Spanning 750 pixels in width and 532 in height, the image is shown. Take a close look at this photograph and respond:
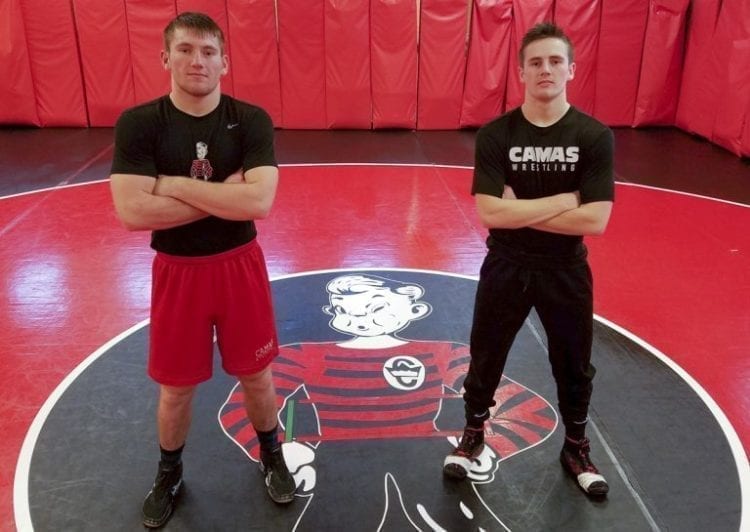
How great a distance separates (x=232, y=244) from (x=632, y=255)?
4651mm

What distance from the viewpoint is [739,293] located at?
554 cm

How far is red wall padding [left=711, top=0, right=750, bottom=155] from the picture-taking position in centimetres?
968

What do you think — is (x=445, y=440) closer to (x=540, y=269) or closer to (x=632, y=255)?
(x=540, y=269)

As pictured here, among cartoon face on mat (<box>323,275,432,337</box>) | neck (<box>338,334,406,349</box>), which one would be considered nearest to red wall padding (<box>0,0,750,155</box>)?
cartoon face on mat (<box>323,275,432,337</box>)

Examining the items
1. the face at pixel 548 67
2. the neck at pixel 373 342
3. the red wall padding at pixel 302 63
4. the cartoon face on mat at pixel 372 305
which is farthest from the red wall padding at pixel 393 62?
the face at pixel 548 67

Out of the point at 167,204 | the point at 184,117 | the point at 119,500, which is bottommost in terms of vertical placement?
the point at 119,500

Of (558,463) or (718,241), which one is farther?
(718,241)

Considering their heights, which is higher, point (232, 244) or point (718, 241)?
point (232, 244)

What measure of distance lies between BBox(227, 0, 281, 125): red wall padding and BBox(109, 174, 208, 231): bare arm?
871 cm

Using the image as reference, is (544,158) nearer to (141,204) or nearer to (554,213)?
(554,213)

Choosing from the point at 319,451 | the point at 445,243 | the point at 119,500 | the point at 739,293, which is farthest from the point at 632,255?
the point at 119,500

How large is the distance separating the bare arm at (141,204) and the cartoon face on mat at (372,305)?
2.36 m

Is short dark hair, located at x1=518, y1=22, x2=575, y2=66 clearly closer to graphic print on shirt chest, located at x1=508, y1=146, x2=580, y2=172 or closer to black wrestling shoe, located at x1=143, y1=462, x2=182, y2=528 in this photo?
graphic print on shirt chest, located at x1=508, y1=146, x2=580, y2=172

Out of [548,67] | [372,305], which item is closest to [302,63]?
[372,305]
